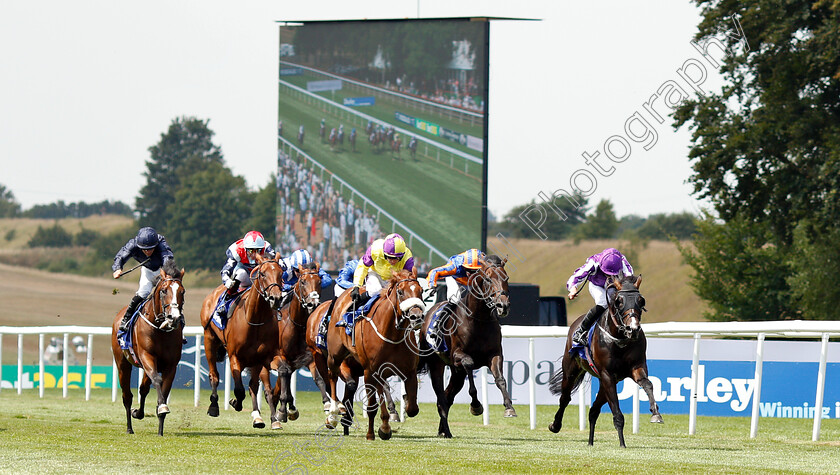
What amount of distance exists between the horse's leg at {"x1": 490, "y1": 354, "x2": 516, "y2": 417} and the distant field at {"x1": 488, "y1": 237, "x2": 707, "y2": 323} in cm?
4518

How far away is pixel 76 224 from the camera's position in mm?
63500

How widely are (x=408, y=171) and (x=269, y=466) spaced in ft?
55.8

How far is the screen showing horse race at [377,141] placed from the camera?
79.3ft

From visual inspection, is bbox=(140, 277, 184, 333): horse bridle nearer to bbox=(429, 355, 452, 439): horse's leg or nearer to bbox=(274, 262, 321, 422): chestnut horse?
bbox=(274, 262, 321, 422): chestnut horse

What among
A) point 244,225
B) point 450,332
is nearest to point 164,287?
point 450,332

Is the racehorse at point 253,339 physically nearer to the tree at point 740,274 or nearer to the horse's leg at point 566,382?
the horse's leg at point 566,382

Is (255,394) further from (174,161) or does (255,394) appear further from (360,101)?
(174,161)

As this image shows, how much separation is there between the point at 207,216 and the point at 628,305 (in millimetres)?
55803

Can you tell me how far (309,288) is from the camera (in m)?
12.0

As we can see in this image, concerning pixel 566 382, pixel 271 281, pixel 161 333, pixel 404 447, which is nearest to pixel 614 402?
pixel 566 382

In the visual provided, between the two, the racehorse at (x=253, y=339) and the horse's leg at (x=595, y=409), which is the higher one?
the racehorse at (x=253, y=339)

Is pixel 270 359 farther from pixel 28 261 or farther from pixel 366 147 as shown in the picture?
pixel 28 261

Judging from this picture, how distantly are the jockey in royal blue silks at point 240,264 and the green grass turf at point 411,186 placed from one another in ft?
37.4

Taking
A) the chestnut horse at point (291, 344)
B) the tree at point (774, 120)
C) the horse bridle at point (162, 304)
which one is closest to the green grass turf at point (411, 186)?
the tree at point (774, 120)
